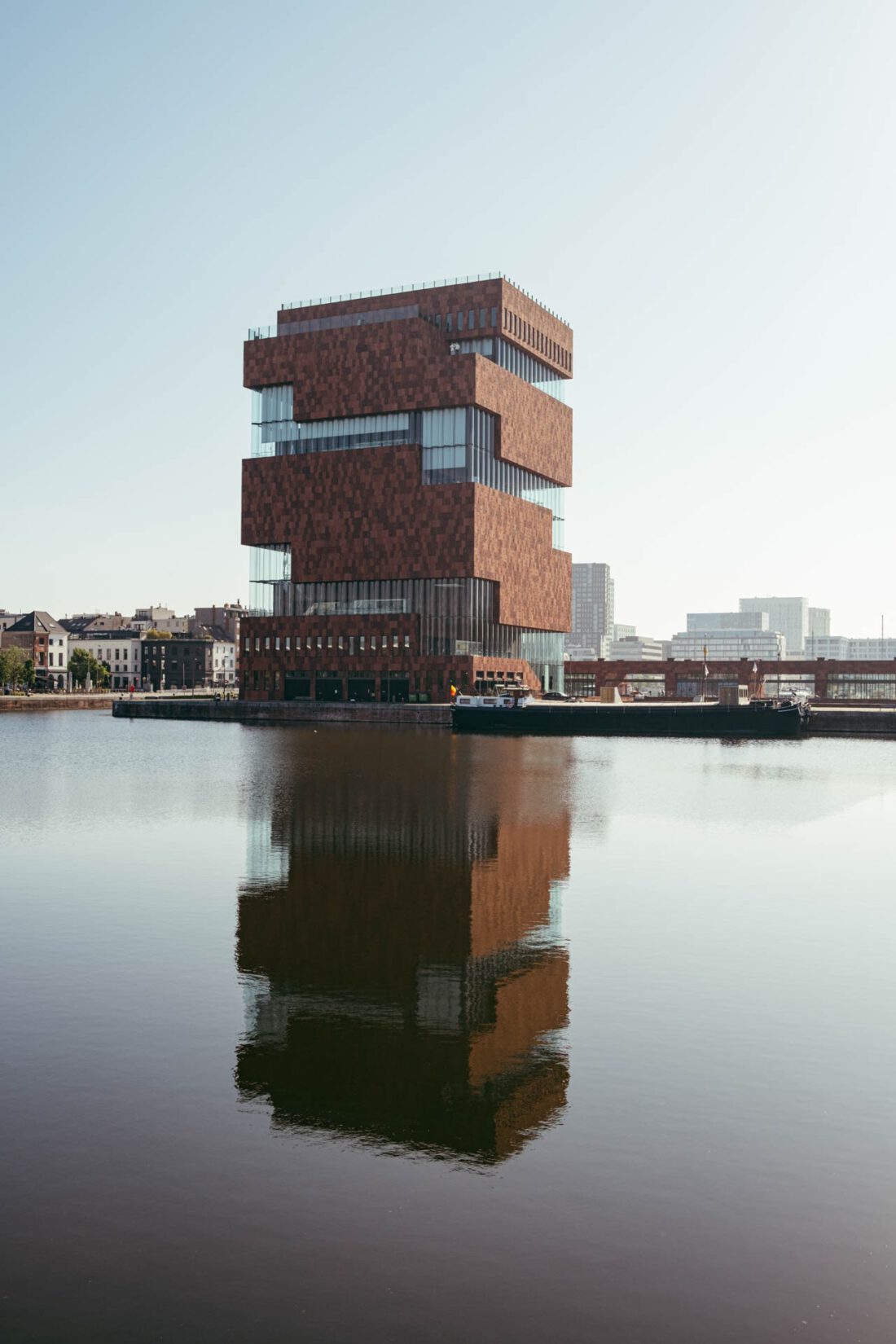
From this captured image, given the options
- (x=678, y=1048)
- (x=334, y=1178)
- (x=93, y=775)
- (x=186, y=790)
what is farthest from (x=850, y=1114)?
(x=93, y=775)

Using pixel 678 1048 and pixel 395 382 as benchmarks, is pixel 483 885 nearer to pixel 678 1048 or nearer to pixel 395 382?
pixel 678 1048

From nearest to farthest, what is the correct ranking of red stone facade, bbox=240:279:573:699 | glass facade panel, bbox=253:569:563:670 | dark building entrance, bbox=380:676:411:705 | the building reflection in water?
the building reflection in water < red stone facade, bbox=240:279:573:699 < dark building entrance, bbox=380:676:411:705 < glass facade panel, bbox=253:569:563:670

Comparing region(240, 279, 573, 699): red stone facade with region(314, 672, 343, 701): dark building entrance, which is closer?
region(240, 279, 573, 699): red stone facade

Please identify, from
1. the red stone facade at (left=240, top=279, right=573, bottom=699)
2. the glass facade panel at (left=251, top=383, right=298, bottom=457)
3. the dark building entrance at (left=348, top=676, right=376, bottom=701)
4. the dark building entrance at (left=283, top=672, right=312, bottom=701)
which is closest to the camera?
the red stone facade at (left=240, top=279, right=573, bottom=699)

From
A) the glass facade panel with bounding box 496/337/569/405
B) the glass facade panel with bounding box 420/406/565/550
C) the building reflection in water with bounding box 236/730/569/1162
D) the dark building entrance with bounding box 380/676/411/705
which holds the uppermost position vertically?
the glass facade panel with bounding box 496/337/569/405

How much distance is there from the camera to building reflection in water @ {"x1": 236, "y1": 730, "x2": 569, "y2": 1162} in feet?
48.7

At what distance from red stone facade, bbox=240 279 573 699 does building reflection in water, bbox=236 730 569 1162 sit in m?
110

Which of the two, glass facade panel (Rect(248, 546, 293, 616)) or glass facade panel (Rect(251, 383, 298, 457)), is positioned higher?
glass facade panel (Rect(251, 383, 298, 457))

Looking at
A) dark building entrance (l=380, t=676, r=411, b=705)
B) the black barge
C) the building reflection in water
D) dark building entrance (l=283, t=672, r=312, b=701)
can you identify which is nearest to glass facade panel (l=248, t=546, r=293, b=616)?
dark building entrance (l=283, t=672, r=312, b=701)

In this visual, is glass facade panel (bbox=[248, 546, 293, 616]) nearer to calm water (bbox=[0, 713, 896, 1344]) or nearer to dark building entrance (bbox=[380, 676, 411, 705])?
dark building entrance (bbox=[380, 676, 411, 705])

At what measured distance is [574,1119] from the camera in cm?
1439

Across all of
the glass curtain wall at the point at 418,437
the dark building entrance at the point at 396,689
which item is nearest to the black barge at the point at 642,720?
the dark building entrance at the point at 396,689

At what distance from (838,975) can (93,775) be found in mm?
50599

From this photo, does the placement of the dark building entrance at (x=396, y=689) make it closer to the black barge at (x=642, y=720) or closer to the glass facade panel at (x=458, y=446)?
the glass facade panel at (x=458, y=446)
